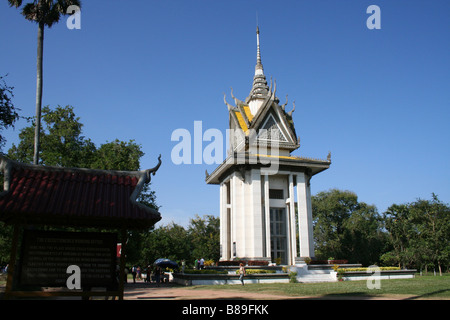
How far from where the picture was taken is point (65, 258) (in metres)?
8.73

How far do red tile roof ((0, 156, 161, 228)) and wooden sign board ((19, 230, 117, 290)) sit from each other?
39 cm

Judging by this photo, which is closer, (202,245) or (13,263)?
(13,263)

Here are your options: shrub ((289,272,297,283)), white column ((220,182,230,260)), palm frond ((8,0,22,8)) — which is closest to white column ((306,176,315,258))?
white column ((220,182,230,260))

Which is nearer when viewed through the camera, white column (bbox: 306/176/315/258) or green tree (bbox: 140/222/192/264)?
white column (bbox: 306/176/315/258)

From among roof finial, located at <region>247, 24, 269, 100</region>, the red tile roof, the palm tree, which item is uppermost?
roof finial, located at <region>247, 24, 269, 100</region>

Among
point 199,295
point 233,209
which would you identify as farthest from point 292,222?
point 199,295

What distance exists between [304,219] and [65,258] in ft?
97.5

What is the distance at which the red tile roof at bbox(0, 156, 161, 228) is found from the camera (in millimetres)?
8258

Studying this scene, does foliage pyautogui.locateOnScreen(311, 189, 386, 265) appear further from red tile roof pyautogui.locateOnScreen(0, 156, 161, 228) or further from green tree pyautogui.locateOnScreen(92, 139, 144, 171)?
red tile roof pyautogui.locateOnScreen(0, 156, 161, 228)

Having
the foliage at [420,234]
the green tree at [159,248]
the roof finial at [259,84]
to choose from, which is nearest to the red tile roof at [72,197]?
the roof finial at [259,84]

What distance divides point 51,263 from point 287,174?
30004mm
